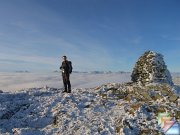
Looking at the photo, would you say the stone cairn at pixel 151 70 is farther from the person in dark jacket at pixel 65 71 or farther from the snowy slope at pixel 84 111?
the person in dark jacket at pixel 65 71

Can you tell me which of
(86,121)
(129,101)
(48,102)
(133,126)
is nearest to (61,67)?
(48,102)

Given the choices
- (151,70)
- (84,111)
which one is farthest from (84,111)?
(151,70)

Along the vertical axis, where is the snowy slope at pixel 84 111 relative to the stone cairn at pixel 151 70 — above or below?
below

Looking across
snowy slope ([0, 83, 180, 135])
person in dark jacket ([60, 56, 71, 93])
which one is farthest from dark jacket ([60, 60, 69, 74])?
snowy slope ([0, 83, 180, 135])

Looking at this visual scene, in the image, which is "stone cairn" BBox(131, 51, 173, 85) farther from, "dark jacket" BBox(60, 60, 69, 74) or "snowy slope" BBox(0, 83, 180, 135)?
"dark jacket" BBox(60, 60, 69, 74)

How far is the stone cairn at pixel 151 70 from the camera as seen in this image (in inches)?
928

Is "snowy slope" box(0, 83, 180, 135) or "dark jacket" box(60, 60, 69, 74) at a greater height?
"dark jacket" box(60, 60, 69, 74)

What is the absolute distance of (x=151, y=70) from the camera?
939 inches

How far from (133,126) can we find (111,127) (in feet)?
3.78

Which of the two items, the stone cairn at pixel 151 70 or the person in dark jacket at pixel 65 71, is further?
the stone cairn at pixel 151 70

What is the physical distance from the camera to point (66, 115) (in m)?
17.4

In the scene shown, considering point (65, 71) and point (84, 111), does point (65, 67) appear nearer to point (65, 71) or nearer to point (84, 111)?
point (65, 71)

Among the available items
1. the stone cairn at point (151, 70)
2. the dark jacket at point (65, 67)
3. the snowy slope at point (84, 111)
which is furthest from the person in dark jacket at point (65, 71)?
the stone cairn at point (151, 70)

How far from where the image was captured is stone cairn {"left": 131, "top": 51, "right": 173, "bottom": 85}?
23.6 m
